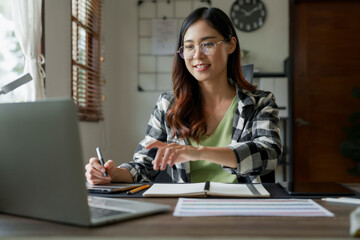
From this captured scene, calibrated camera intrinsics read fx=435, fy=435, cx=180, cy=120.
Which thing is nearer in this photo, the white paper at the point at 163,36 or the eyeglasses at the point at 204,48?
the eyeglasses at the point at 204,48

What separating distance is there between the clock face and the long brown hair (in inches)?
94.6

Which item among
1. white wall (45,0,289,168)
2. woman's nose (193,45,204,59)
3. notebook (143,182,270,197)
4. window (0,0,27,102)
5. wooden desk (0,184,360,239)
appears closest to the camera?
wooden desk (0,184,360,239)

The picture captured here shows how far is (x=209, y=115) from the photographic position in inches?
66.6

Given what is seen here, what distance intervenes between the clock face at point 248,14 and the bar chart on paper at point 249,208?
130 inches

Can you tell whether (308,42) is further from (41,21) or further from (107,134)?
(41,21)

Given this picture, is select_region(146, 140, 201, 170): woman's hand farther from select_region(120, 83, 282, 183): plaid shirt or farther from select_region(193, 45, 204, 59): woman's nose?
select_region(193, 45, 204, 59): woman's nose

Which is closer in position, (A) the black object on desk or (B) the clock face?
(A) the black object on desk

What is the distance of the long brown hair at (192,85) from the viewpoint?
1.61 meters

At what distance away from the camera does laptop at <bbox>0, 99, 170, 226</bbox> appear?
0.64 m

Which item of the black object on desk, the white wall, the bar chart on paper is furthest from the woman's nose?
the white wall

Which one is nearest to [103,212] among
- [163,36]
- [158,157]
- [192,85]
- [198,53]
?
[158,157]

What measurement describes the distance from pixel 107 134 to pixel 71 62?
103 cm

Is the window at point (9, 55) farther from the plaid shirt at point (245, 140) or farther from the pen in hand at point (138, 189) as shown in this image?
the pen in hand at point (138, 189)

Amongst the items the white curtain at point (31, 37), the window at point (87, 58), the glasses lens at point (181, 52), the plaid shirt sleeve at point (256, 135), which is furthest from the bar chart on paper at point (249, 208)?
the window at point (87, 58)
